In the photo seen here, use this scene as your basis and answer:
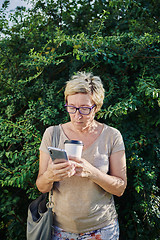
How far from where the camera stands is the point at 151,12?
8.76 ft

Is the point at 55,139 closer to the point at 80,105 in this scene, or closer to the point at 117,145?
the point at 80,105

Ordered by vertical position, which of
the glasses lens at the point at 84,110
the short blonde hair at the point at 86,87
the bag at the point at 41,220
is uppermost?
the short blonde hair at the point at 86,87

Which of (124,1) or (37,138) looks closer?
(37,138)

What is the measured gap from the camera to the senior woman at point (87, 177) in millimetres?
1483

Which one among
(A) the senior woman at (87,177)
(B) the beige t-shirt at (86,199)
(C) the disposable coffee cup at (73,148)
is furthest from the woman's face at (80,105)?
(C) the disposable coffee cup at (73,148)

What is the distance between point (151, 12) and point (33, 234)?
265 centimetres

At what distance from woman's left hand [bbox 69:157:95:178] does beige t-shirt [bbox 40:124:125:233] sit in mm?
133

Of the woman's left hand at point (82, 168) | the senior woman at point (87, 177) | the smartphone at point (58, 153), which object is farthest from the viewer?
the senior woman at point (87, 177)

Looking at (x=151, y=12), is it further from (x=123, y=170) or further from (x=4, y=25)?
(x=123, y=170)

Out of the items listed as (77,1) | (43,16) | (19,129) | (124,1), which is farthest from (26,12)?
(19,129)

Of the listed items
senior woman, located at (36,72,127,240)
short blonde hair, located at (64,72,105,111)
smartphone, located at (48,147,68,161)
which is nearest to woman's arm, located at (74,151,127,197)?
senior woman, located at (36,72,127,240)

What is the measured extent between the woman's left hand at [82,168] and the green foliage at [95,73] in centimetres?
76

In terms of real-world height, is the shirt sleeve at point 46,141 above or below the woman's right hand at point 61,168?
above

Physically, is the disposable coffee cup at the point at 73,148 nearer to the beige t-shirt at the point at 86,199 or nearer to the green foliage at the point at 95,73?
the beige t-shirt at the point at 86,199
